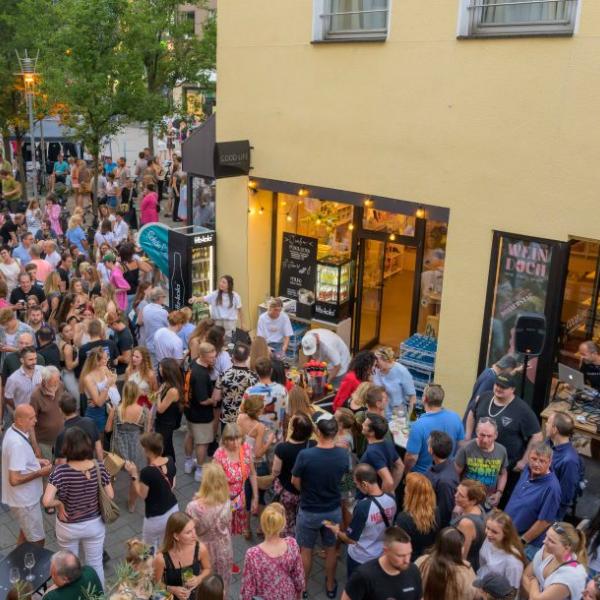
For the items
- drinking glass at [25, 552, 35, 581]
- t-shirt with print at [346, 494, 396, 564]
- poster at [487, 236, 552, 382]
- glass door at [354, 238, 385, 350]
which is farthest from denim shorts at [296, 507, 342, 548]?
glass door at [354, 238, 385, 350]

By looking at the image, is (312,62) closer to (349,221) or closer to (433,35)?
(433,35)

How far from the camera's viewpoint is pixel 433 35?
28.8ft

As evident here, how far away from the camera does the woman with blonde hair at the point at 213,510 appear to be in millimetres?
5457

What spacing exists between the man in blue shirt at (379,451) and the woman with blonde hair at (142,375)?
2.61m

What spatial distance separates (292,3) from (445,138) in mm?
3279

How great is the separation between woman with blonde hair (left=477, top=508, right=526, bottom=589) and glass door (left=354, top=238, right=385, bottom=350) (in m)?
6.88

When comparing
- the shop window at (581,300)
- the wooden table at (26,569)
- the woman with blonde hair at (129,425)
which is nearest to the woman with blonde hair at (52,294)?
the woman with blonde hair at (129,425)

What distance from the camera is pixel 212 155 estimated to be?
1156cm

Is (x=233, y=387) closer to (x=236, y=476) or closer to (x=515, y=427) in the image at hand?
(x=236, y=476)

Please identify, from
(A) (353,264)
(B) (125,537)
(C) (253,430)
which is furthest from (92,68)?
(B) (125,537)

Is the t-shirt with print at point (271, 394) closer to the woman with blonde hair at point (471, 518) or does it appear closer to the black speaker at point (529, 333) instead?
the woman with blonde hair at point (471, 518)

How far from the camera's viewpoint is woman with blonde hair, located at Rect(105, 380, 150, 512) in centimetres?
719

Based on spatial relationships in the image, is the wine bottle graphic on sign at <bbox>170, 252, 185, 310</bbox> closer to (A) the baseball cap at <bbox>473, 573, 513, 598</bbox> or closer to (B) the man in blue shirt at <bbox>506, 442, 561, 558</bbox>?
(B) the man in blue shirt at <bbox>506, 442, 561, 558</bbox>

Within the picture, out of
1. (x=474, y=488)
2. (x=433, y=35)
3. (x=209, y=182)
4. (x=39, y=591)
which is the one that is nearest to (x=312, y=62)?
(x=433, y=35)
